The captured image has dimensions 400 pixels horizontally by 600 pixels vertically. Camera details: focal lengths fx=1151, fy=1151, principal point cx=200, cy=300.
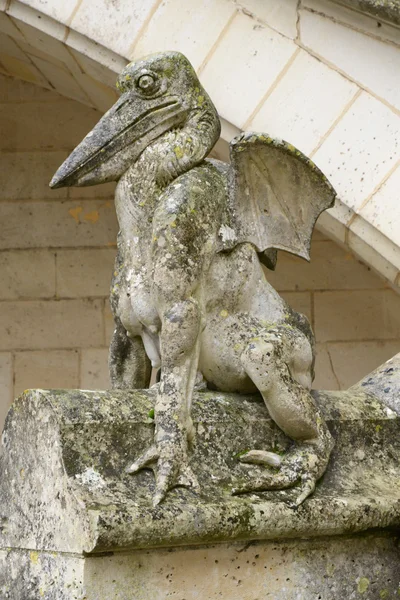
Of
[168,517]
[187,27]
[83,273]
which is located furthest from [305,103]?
[168,517]

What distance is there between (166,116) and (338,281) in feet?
9.70

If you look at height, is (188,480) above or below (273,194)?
below

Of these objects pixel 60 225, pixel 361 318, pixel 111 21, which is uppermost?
pixel 111 21

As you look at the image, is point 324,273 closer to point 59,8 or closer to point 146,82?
point 59,8

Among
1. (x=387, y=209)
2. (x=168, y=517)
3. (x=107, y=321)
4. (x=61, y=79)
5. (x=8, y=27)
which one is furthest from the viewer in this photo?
(x=107, y=321)

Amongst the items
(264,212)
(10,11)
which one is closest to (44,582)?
(264,212)

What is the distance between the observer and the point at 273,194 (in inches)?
119

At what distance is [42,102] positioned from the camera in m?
5.85

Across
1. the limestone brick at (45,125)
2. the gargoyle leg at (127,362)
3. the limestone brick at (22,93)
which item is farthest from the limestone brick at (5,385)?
the gargoyle leg at (127,362)

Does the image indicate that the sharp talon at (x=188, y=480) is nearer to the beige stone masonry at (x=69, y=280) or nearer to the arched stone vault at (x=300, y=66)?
the arched stone vault at (x=300, y=66)

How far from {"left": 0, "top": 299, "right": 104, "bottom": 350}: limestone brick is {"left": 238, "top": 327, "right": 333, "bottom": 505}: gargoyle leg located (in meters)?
2.93

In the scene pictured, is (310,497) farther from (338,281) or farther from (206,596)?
(338,281)

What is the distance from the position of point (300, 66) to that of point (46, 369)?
2173mm

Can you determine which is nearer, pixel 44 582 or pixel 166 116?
pixel 44 582
